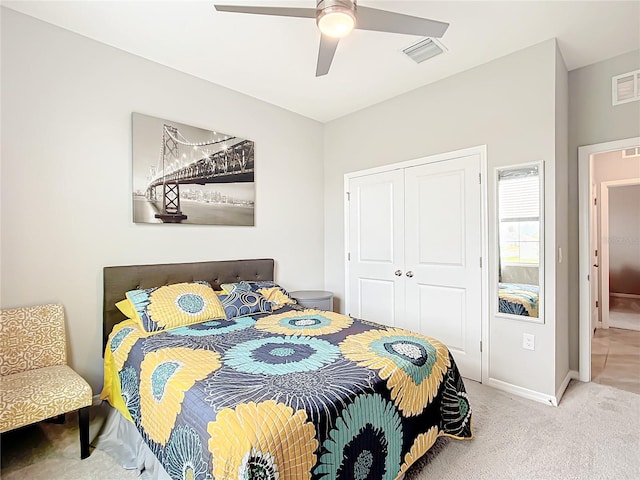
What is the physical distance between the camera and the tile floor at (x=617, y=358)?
2910 mm

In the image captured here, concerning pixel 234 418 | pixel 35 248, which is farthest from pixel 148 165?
pixel 234 418

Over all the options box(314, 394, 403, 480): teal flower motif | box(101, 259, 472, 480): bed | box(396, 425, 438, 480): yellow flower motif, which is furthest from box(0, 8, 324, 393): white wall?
box(396, 425, 438, 480): yellow flower motif

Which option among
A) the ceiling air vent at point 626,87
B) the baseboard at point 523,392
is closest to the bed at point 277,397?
the baseboard at point 523,392

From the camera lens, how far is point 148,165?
276cm

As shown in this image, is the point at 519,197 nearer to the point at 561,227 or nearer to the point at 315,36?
the point at 561,227

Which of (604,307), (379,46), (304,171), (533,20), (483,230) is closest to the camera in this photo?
(533,20)

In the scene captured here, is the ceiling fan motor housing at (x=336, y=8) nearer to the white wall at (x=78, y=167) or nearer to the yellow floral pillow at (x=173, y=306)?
the white wall at (x=78, y=167)

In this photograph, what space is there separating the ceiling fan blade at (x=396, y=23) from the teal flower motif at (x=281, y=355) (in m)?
1.84

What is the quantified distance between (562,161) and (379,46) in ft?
5.80

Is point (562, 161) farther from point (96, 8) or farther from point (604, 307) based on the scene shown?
point (96, 8)

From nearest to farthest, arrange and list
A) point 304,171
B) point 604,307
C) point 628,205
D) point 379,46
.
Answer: point 379,46 → point 304,171 → point 604,307 → point 628,205

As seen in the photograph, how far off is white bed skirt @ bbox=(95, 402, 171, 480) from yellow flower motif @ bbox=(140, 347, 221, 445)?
0.60ft

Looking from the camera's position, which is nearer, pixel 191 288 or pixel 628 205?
pixel 191 288

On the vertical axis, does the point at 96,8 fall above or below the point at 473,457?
above
